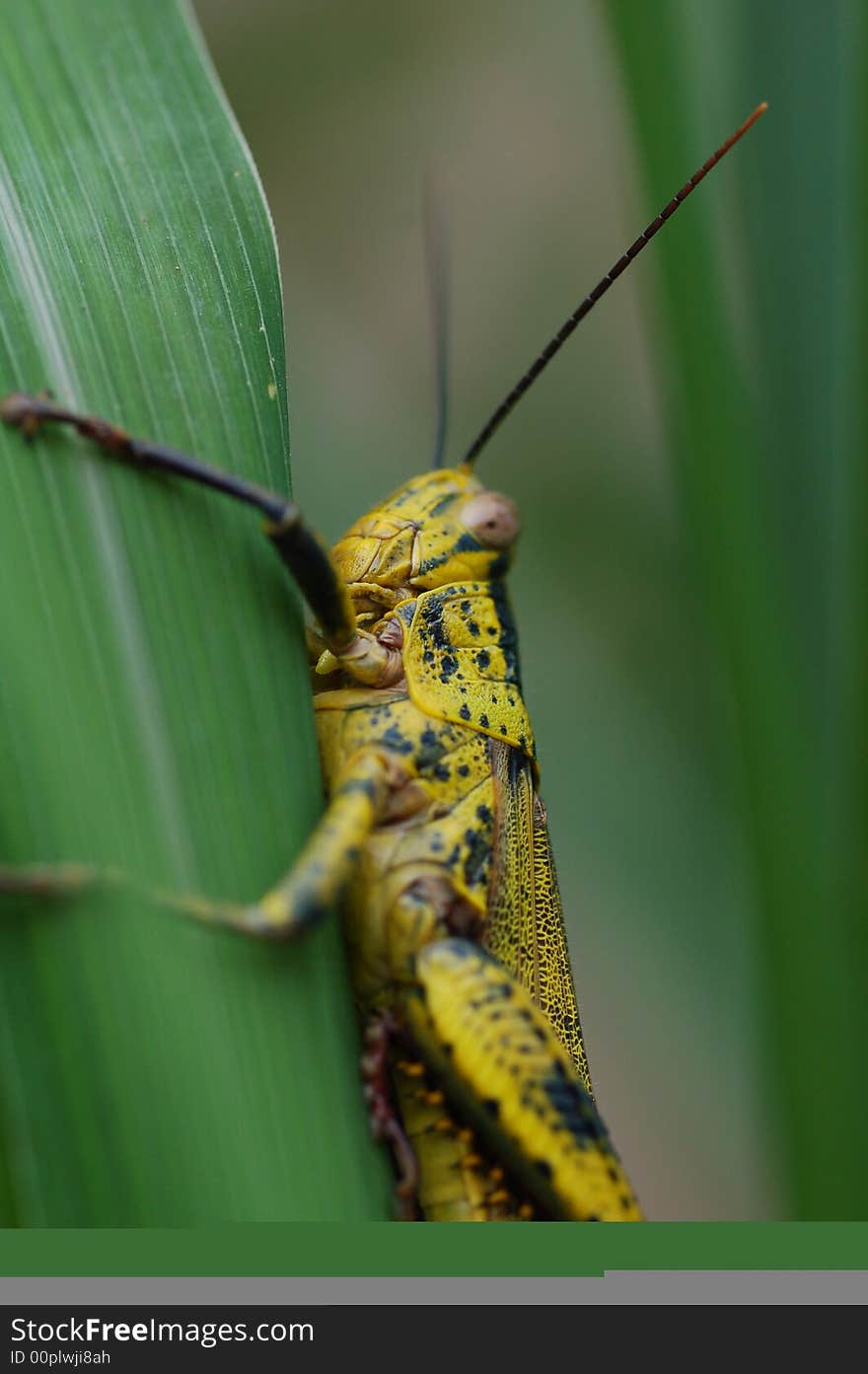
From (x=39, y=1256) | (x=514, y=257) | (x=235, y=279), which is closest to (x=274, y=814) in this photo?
(x=39, y=1256)

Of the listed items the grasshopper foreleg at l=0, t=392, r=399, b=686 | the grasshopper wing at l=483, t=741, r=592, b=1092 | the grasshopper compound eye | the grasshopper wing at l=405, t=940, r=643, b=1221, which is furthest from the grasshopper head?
the grasshopper wing at l=405, t=940, r=643, b=1221

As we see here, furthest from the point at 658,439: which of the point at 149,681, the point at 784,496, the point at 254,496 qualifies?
the point at 149,681

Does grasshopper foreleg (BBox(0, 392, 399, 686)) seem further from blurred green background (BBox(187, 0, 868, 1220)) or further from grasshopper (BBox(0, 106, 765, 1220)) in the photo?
blurred green background (BBox(187, 0, 868, 1220))

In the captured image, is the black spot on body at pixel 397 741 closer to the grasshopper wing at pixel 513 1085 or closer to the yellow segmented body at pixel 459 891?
the yellow segmented body at pixel 459 891

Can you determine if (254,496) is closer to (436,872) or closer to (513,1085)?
(436,872)

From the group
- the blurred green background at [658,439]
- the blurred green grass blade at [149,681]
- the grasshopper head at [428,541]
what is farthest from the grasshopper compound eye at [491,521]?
the blurred green grass blade at [149,681]

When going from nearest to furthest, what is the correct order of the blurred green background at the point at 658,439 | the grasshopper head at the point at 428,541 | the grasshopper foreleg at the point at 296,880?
the grasshopper foreleg at the point at 296,880 < the blurred green background at the point at 658,439 < the grasshopper head at the point at 428,541

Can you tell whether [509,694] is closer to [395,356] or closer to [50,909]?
[50,909]
